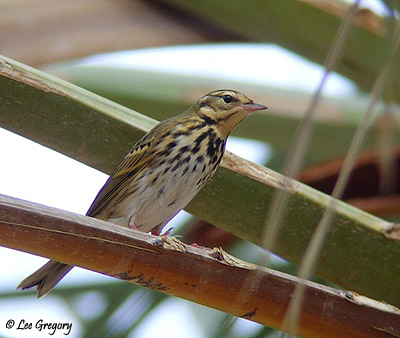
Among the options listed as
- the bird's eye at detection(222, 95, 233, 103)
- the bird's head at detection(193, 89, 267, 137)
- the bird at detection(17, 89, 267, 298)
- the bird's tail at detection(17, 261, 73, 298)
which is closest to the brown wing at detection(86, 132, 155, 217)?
the bird at detection(17, 89, 267, 298)

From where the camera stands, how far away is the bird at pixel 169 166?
3.48 m

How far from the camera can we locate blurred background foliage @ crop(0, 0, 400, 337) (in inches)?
113

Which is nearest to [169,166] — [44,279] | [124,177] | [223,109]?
[124,177]

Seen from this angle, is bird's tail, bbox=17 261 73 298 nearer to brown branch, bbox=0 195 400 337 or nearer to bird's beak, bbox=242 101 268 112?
brown branch, bbox=0 195 400 337

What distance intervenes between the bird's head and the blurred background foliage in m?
0.09

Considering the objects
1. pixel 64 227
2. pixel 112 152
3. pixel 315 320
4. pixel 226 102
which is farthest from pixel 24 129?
pixel 226 102

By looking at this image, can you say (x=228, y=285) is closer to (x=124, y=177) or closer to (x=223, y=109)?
(x=124, y=177)

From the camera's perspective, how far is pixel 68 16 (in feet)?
11.0

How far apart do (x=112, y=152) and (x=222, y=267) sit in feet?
2.19

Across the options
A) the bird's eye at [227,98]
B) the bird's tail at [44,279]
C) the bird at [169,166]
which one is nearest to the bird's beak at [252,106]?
the bird at [169,166]

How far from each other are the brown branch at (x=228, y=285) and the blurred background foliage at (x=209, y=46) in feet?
2.08

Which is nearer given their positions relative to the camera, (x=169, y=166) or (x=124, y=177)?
(x=169, y=166)

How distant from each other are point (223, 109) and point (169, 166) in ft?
1.67

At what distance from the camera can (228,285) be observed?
1798 mm
